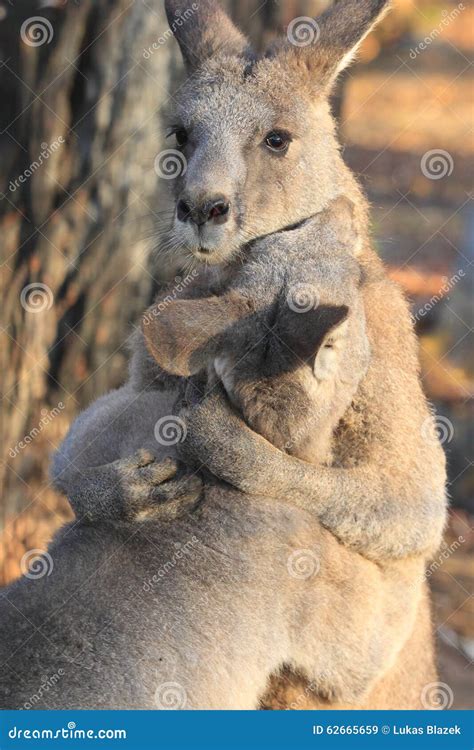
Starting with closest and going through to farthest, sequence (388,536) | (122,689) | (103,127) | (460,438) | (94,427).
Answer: (122,689) < (388,536) < (94,427) < (103,127) < (460,438)

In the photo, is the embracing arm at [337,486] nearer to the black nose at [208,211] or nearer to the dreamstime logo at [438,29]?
the black nose at [208,211]

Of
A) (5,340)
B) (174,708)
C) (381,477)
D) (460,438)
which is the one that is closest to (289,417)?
(381,477)

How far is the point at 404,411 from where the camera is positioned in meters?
5.90

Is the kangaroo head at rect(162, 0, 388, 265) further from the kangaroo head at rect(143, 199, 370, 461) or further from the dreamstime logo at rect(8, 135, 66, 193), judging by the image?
the dreamstime logo at rect(8, 135, 66, 193)

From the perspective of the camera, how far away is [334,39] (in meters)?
6.07

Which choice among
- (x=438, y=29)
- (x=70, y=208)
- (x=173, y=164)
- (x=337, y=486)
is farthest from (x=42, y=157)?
(x=438, y=29)

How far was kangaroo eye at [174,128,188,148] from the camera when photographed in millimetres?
6141

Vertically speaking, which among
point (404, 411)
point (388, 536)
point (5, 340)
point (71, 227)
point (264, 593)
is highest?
point (404, 411)

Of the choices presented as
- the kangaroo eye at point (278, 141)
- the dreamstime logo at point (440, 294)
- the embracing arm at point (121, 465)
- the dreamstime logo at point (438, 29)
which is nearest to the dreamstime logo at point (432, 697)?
the embracing arm at point (121, 465)

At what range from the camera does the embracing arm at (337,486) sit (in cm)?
525

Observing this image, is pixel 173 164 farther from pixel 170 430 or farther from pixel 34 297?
pixel 34 297

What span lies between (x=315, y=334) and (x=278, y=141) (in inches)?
59.9

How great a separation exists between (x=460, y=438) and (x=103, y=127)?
5.85 m
